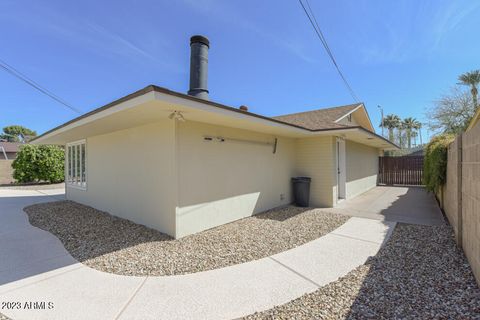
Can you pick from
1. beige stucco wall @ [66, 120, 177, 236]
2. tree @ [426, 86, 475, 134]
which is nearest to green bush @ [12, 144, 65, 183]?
beige stucco wall @ [66, 120, 177, 236]

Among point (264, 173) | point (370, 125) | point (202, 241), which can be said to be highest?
point (370, 125)

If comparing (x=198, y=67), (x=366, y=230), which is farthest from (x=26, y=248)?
(x=366, y=230)

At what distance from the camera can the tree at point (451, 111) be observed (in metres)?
15.7

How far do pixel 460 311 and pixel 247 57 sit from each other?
31.7ft

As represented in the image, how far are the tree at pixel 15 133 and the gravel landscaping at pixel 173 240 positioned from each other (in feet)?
209

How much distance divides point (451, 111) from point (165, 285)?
70.9 ft

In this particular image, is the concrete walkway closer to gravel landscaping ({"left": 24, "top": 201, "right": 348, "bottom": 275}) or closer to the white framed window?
gravel landscaping ({"left": 24, "top": 201, "right": 348, "bottom": 275})

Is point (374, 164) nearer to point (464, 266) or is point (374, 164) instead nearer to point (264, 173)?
point (264, 173)

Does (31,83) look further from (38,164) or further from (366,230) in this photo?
(366,230)

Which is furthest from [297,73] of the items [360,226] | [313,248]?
[313,248]

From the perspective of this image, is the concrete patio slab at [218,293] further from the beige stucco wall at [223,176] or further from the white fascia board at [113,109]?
the white fascia board at [113,109]

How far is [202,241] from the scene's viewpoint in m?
4.46

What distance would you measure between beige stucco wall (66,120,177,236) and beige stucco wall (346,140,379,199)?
24.8ft

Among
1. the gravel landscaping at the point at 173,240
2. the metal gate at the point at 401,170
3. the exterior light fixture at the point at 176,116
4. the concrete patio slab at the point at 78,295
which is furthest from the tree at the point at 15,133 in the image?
the metal gate at the point at 401,170
